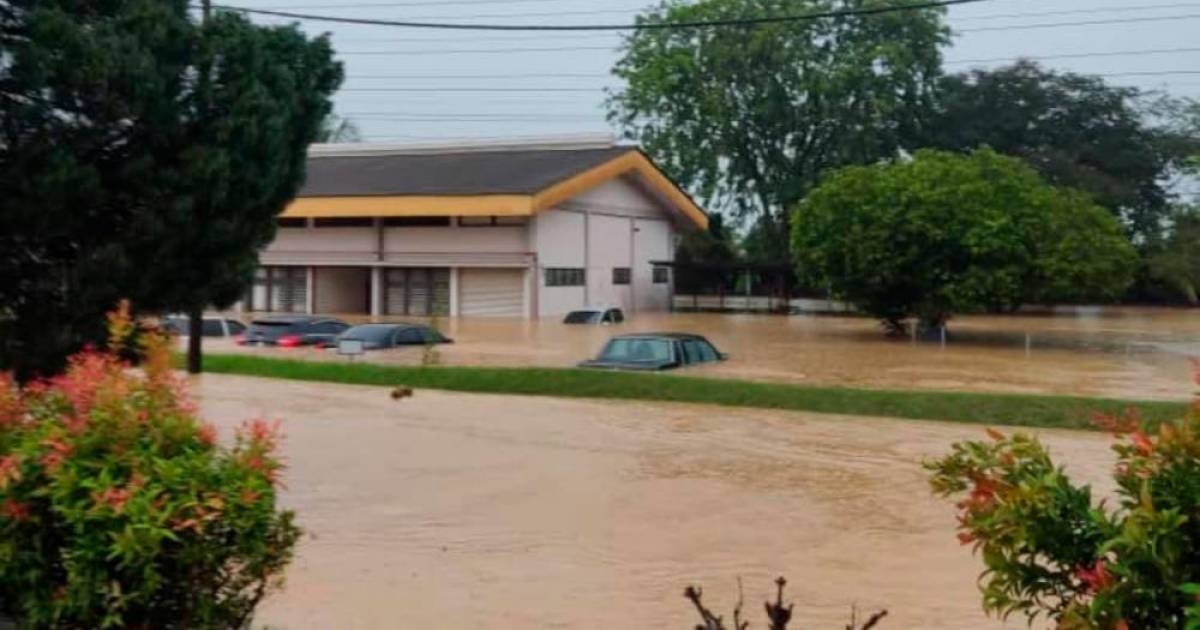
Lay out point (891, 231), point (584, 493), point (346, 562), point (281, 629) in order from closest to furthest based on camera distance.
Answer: point (281, 629)
point (346, 562)
point (584, 493)
point (891, 231)

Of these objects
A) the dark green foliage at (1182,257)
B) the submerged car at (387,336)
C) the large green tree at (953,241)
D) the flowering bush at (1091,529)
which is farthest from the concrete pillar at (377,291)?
the flowering bush at (1091,529)

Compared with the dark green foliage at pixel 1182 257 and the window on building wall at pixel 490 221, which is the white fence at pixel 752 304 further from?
the window on building wall at pixel 490 221

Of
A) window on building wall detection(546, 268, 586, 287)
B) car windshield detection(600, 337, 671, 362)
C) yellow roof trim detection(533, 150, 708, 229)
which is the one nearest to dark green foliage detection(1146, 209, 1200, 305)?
yellow roof trim detection(533, 150, 708, 229)

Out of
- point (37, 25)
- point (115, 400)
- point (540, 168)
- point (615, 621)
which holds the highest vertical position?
point (540, 168)

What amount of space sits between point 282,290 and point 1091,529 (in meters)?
49.5

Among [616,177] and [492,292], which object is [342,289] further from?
[616,177]

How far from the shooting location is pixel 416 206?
4462 cm

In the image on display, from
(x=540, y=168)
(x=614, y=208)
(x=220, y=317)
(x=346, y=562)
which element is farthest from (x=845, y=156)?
(x=346, y=562)

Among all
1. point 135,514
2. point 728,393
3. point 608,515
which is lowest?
point 608,515

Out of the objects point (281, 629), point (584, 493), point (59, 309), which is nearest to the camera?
point (281, 629)

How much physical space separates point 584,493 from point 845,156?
141 ft

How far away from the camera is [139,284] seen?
28.2 feet

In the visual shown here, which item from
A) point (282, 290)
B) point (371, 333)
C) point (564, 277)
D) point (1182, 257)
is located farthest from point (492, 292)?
point (1182, 257)

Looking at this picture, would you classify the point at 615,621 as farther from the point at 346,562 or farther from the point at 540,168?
the point at 540,168
